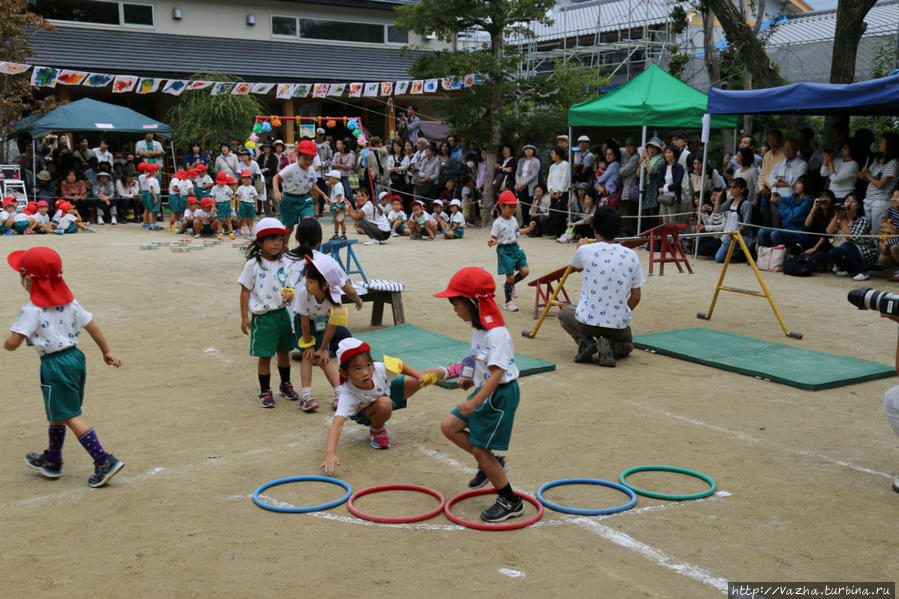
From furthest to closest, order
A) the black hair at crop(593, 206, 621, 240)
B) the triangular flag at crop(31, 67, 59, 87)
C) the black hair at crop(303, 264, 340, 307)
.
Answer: the triangular flag at crop(31, 67, 59, 87) < the black hair at crop(593, 206, 621, 240) < the black hair at crop(303, 264, 340, 307)

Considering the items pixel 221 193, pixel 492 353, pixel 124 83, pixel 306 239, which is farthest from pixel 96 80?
pixel 492 353

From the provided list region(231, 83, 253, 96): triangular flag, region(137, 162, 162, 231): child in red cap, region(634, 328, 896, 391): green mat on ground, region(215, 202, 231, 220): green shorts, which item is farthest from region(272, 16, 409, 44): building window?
region(634, 328, 896, 391): green mat on ground

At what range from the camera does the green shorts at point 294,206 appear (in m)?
11.2

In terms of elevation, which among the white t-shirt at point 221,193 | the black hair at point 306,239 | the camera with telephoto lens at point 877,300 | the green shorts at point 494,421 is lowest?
the green shorts at point 494,421

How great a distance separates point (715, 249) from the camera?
1434cm

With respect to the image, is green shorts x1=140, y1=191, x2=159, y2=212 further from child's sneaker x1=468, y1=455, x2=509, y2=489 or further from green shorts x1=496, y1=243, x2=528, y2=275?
child's sneaker x1=468, y1=455, x2=509, y2=489

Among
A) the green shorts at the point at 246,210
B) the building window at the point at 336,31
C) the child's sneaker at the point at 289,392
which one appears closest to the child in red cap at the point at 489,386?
the child's sneaker at the point at 289,392

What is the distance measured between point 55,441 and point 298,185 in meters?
6.58

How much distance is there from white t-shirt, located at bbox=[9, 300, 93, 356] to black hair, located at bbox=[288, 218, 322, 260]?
76.7 inches

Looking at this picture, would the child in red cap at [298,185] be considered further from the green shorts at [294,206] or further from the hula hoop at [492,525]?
the hula hoop at [492,525]

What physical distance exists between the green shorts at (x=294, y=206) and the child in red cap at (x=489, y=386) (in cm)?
718

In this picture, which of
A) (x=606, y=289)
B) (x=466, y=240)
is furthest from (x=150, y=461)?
(x=466, y=240)

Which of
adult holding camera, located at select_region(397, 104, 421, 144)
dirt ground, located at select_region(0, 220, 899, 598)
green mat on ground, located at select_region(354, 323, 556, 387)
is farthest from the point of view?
adult holding camera, located at select_region(397, 104, 421, 144)

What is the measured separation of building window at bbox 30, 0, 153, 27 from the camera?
24.9 meters
